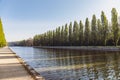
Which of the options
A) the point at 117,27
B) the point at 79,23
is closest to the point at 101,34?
the point at 117,27

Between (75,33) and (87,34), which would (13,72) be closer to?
(87,34)

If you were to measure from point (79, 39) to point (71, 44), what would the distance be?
7.98 metres

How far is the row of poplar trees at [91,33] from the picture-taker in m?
49.7

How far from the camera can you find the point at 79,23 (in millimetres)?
72938

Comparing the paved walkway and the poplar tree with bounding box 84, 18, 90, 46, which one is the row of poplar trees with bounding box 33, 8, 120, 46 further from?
the paved walkway

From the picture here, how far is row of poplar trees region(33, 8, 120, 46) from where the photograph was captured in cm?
4972

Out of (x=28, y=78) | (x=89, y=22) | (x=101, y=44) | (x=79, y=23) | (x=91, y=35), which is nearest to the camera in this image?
(x=28, y=78)

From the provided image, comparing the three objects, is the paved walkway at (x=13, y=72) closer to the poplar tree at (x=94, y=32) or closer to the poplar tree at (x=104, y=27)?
the poplar tree at (x=104, y=27)

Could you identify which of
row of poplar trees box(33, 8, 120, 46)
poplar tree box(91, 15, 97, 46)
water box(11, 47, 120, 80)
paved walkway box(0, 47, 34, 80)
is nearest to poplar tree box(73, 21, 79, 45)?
row of poplar trees box(33, 8, 120, 46)

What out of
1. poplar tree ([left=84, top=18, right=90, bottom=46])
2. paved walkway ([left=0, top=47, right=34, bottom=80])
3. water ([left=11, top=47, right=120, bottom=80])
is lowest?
water ([left=11, top=47, right=120, bottom=80])

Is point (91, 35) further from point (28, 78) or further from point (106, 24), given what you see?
point (28, 78)

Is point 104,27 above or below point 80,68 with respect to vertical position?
above

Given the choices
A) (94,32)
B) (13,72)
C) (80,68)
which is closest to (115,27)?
(94,32)

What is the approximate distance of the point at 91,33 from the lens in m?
59.8
